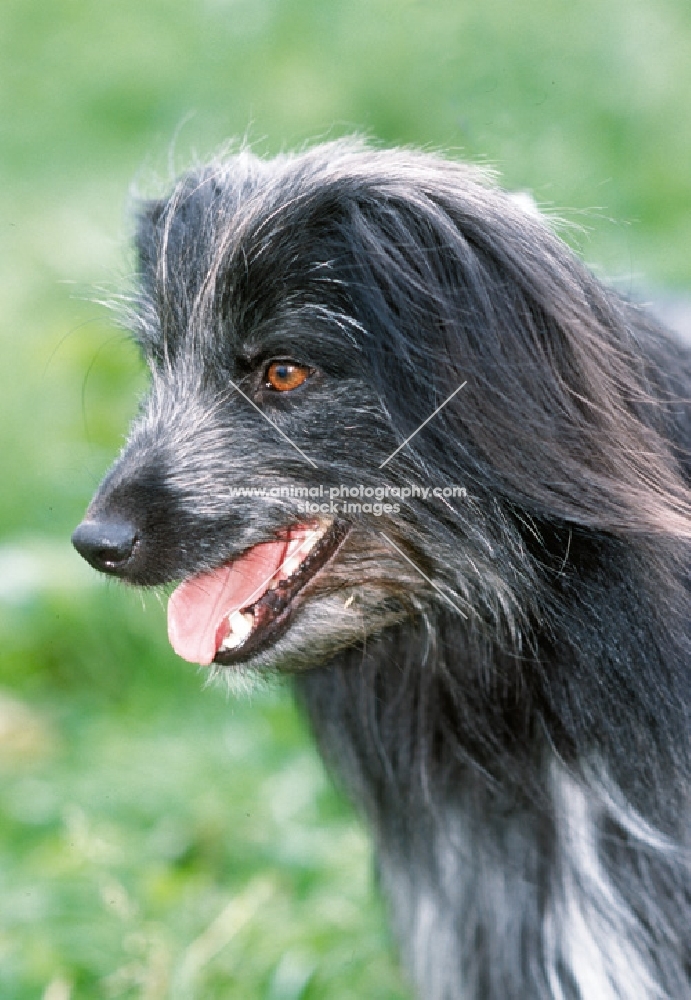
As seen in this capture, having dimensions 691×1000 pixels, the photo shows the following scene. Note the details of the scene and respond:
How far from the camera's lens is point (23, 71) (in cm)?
964

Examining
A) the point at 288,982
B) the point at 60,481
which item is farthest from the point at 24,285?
the point at 288,982

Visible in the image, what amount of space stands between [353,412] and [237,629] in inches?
18.6

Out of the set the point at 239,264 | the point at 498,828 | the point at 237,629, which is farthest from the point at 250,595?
the point at 498,828

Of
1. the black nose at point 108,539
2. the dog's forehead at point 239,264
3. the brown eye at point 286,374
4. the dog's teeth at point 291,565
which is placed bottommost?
the black nose at point 108,539

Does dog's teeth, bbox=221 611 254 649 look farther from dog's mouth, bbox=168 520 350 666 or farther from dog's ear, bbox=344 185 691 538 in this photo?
dog's ear, bbox=344 185 691 538

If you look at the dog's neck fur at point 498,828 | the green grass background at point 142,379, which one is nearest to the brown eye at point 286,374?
the dog's neck fur at point 498,828

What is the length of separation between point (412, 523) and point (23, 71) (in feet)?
26.3

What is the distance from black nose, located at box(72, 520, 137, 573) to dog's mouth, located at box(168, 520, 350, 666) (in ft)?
0.46

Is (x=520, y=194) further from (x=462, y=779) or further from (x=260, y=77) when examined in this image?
(x=260, y=77)

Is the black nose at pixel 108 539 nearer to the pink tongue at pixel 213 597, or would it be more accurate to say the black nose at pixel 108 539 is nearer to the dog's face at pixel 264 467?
the dog's face at pixel 264 467

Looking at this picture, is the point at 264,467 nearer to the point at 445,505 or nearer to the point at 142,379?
Answer: the point at 445,505

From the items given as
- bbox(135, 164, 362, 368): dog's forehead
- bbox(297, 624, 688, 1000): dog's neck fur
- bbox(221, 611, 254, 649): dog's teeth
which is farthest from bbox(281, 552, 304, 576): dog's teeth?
bbox(135, 164, 362, 368): dog's forehead

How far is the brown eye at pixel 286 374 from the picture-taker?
249 cm

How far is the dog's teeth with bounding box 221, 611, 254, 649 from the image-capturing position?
2629 millimetres
